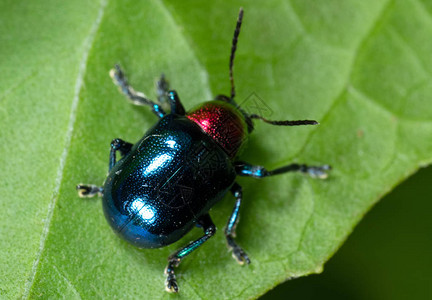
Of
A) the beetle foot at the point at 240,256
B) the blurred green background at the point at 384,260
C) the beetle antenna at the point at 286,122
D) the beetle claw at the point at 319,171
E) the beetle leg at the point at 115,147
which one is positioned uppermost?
the beetle leg at the point at 115,147

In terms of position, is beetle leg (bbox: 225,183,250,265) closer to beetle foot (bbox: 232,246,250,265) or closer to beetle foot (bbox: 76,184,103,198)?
beetle foot (bbox: 232,246,250,265)

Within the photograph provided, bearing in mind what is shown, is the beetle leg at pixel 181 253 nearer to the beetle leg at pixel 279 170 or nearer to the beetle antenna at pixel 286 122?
the beetle leg at pixel 279 170

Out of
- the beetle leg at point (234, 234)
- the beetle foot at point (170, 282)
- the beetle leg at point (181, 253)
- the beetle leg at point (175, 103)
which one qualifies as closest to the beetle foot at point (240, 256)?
the beetle leg at point (234, 234)

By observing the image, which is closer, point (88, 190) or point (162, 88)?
point (88, 190)

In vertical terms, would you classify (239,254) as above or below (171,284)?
below

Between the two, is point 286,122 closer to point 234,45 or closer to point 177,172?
point 234,45

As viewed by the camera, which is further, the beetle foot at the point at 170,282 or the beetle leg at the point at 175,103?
the beetle leg at the point at 175,103

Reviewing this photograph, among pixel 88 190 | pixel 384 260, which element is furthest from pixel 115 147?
pixel 384 260
